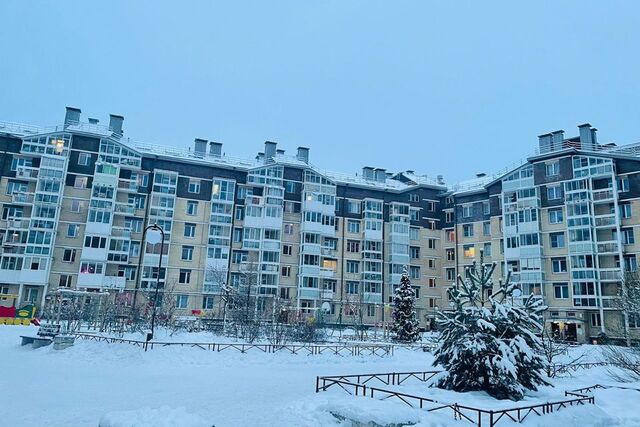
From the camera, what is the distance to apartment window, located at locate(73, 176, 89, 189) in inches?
2208

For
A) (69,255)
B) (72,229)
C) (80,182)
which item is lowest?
(69,255)

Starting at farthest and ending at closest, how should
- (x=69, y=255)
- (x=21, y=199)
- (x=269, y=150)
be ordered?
(x=269, y=150)
(x=69, y=255)
(x=21, y=199)

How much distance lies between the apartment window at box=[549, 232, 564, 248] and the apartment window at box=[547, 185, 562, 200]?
169 inches

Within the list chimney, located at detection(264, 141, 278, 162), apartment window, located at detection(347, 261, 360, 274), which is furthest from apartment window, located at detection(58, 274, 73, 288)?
apartment window, located at detection(347, 261, 360, 274)

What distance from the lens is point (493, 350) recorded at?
17859 millimetres

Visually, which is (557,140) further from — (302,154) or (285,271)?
(285,271)

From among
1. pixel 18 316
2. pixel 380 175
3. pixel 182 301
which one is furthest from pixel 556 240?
pixel 18 316

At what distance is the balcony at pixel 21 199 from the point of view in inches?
2126

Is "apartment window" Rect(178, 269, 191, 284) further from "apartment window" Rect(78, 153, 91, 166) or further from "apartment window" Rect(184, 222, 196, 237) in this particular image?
"apartment window" Rect(78, 153, 91, 166)

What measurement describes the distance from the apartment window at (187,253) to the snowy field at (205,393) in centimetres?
2913

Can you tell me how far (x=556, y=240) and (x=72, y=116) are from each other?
59633 millimetres

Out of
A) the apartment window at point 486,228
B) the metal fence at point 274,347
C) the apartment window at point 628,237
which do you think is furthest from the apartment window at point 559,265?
the metal fence at point 274,347

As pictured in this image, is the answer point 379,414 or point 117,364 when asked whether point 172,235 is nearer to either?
point 117,364

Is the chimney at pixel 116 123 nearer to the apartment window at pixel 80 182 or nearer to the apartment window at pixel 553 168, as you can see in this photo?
the apartment window at pixel 80 182
